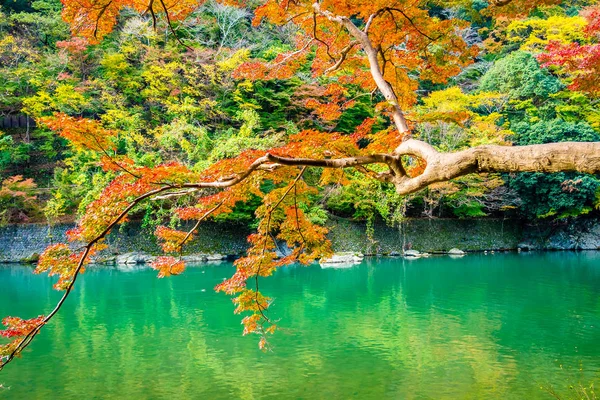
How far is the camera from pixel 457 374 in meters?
5.60

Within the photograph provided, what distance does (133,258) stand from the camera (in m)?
15.3

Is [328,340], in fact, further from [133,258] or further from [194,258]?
[133,258]

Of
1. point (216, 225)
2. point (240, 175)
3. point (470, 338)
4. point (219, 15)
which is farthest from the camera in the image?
point (219, 15)

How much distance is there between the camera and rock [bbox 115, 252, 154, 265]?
1528cm

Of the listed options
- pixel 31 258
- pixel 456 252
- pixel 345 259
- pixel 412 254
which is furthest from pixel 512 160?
pixel 31 258

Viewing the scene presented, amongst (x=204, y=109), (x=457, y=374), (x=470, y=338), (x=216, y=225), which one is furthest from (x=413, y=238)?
(x=457, y=374)

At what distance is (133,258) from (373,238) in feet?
26.1

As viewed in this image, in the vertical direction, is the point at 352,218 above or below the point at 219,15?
below

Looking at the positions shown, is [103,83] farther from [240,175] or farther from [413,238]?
[240,175]

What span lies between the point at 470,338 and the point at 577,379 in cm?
182

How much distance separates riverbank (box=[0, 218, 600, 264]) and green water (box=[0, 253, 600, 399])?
326cm

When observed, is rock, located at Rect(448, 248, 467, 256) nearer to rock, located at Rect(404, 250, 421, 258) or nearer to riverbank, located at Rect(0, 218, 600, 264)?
riverbank, located at Rect(0, 218, 600, 264)

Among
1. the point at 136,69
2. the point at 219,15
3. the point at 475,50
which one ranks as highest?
the point at 219,15

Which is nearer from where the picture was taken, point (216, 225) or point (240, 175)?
point (240, 175)
